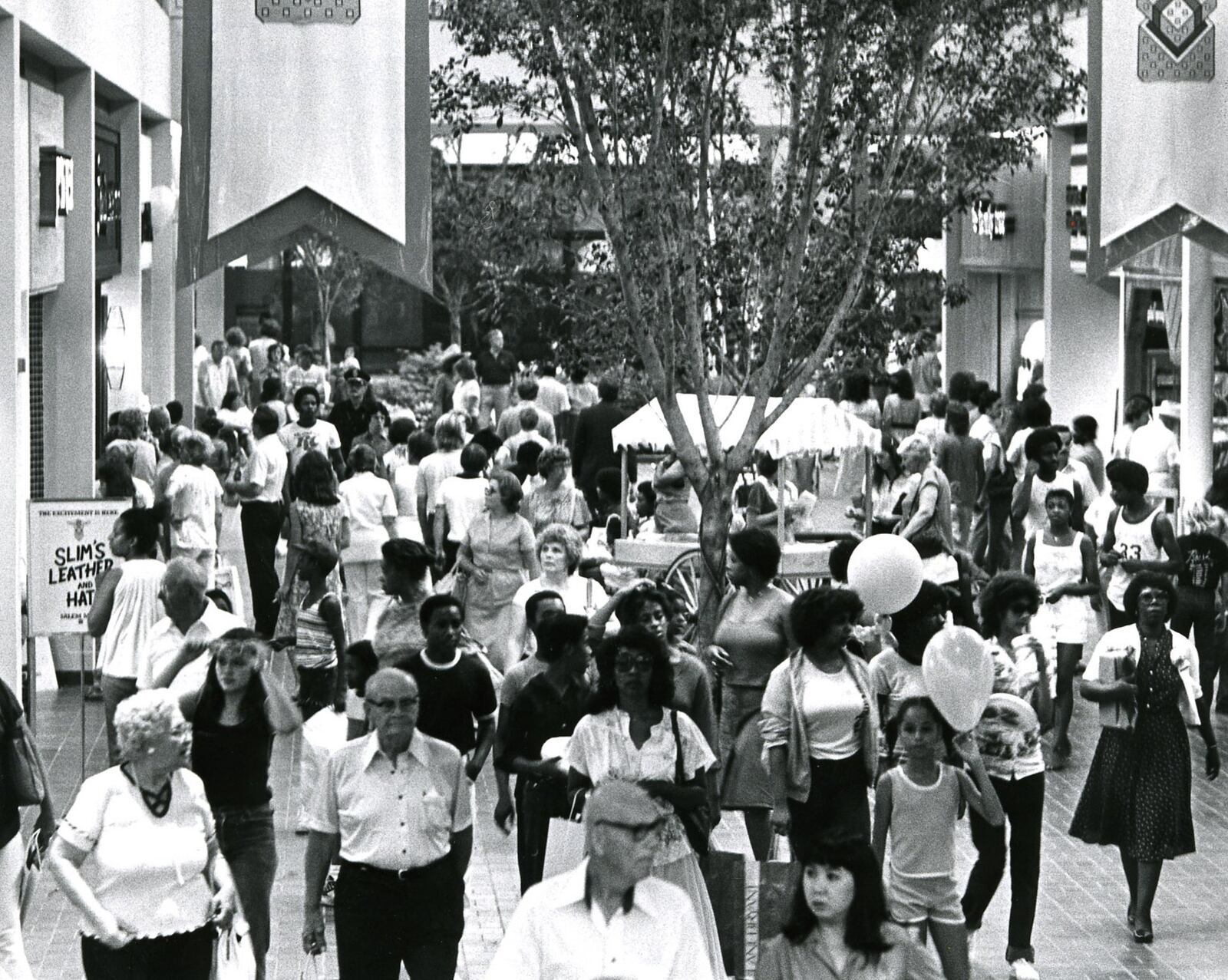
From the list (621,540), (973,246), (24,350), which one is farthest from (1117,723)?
(973,246)

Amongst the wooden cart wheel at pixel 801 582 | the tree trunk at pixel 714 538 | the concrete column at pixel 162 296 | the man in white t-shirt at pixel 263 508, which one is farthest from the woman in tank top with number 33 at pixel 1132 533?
the concrete column at pixel 162 296

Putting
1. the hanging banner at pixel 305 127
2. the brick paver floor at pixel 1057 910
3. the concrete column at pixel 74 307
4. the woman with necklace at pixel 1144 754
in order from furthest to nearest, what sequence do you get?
1. the concrete column at pixel 74 307
2. the hanging banner at pixel 305 127
3. the woman with necklace at pixel 1144 754
4. the brick paver floor at pixel 1057 910

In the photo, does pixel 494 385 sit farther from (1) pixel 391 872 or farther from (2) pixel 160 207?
(1) pixel 391 872

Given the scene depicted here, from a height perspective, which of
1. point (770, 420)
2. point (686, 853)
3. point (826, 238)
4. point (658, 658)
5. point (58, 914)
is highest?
point (826, 238)

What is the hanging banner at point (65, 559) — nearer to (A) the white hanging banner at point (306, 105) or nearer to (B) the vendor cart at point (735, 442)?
(A) the white hanging banner at point (306, 105)

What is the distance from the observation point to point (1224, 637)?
15.0 metres

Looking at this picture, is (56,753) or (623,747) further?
(56,753)

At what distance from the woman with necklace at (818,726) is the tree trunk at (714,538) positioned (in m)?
5.33

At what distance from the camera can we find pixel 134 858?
22.7 feet

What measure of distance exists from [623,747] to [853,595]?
131 centimetres

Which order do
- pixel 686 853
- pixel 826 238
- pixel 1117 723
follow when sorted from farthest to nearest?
pixel 826 238 < pixel 1117 723 < pixel 686 853

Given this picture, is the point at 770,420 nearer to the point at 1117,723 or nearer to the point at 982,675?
the point at 1117,723

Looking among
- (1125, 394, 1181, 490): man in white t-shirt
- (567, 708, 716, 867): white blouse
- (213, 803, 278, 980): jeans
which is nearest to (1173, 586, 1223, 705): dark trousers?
(1125, 394, 1181, 490): man in white t-shirt

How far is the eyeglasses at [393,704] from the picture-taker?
7.54 meters
